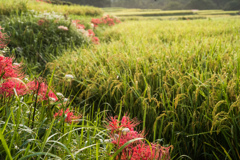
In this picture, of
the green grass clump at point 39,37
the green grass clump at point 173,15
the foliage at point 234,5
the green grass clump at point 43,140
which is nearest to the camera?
the green grass clump at point 43,140

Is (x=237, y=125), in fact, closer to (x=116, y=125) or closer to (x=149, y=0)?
(x=116, y=125)

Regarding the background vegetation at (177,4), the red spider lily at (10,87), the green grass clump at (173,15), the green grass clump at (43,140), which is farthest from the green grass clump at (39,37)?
the background vegetation at (177,4)

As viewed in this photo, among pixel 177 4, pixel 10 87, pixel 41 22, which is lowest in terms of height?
pixel 10 87

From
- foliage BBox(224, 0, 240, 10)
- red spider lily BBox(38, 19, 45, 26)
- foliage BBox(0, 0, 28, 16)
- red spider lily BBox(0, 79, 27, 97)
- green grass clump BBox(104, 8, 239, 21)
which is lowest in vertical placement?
red spider lily BBox(0, 79, 27, 97)

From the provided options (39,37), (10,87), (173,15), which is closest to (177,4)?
(173,15)

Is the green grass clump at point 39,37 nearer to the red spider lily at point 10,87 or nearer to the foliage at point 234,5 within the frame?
the red spider lily at point 10,87

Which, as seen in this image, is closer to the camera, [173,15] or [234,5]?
[173,15]

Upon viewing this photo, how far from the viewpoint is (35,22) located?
4.13 metres

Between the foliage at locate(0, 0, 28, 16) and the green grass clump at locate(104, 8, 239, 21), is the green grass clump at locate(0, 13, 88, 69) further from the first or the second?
the green grass clump at locate(104, 8, 239, 21)

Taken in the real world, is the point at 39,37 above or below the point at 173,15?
below

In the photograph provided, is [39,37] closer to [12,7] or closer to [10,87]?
[12,7]

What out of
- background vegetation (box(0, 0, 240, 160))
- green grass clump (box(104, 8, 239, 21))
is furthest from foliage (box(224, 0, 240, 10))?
background vegetation (box(0, 0, 240, 160))

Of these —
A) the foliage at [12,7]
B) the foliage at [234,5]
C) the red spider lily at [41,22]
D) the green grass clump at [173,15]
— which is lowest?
the red spider lily at [41,22]

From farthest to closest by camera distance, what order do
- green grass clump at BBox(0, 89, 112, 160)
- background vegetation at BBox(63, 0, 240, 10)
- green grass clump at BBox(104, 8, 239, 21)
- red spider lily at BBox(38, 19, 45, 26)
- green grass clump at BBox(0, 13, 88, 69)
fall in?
1. background vegetation at BBox(63, 0, 240, 10)
2. green grass clump at BBox(104, 8, 239, 21)
3. red spider lily at BBox(38, 19, 45, 26)
4. green grass clump at BBox(0, 13, 88, 69)
5. green grass clump at BBox(0, 89, 112, 160)
